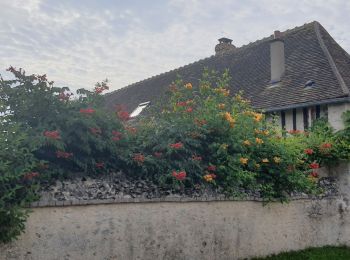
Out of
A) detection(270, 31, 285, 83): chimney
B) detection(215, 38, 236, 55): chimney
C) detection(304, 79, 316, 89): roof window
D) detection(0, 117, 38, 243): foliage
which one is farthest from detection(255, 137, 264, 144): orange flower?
detection(215, 38, 236, 55): chimney

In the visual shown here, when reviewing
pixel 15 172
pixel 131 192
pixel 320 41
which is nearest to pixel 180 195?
pixel 131 192

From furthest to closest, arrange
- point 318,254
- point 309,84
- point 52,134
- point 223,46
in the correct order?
point 223,46, point 309,84, point 318,254, point 52,134

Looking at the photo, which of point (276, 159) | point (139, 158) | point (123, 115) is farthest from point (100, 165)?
point (276, 159)

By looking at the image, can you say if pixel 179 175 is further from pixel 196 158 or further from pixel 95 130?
pixel 95 130

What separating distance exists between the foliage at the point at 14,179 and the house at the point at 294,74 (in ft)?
23.1

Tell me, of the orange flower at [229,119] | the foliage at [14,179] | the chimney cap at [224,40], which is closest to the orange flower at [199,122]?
the orange flower at [229,119]

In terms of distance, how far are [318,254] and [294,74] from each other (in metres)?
7.74

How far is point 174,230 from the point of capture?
279 inches

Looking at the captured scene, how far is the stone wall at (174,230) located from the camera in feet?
19.2

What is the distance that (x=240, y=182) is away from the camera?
7.76 m

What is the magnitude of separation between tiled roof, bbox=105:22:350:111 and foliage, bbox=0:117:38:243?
211 inches

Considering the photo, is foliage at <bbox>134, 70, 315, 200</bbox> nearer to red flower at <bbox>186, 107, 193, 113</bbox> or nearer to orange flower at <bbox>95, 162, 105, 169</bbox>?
red flower at <bbox>186, 107, 193, 113</bbox>

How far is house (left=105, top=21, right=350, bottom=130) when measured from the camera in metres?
12.9

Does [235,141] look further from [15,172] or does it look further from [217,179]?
[15,172]
